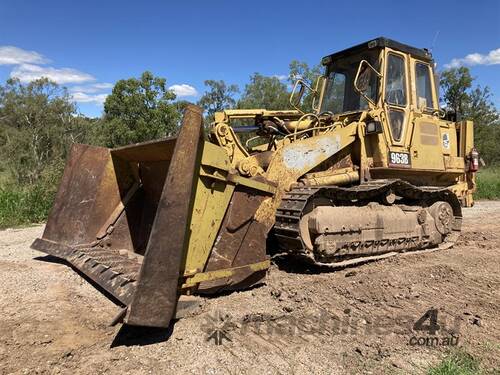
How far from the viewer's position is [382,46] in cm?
639

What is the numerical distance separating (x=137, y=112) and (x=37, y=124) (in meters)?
5.12

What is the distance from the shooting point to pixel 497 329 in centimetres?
363

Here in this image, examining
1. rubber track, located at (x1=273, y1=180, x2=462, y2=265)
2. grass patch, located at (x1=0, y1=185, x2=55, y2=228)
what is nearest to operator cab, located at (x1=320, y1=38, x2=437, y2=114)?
rubber track, located at (x1=273, y1=180, x2=462, y2=265)

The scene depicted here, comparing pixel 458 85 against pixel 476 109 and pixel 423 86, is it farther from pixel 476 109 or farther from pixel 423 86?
pixel 423 86

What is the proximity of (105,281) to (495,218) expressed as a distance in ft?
34.5

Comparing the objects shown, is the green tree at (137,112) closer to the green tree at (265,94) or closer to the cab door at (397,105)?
the green tree at (265,94)

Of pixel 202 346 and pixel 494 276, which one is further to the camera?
pixel 494 276

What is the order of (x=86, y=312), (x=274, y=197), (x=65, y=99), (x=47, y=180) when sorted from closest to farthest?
(x=86, y=312) → (x=274, y=197) → (x=47, y=180) → (x=65, y=99)

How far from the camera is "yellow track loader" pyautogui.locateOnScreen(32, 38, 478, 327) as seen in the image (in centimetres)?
358

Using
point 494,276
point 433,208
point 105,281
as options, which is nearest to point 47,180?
point 105,281

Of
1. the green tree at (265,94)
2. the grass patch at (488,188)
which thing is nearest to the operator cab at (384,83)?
the grass patch at (488,188)

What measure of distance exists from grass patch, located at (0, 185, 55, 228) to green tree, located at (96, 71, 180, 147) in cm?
1359

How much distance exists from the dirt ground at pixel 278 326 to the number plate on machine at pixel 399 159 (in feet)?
5.19

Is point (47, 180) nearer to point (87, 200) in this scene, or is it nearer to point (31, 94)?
point (87, 200)
